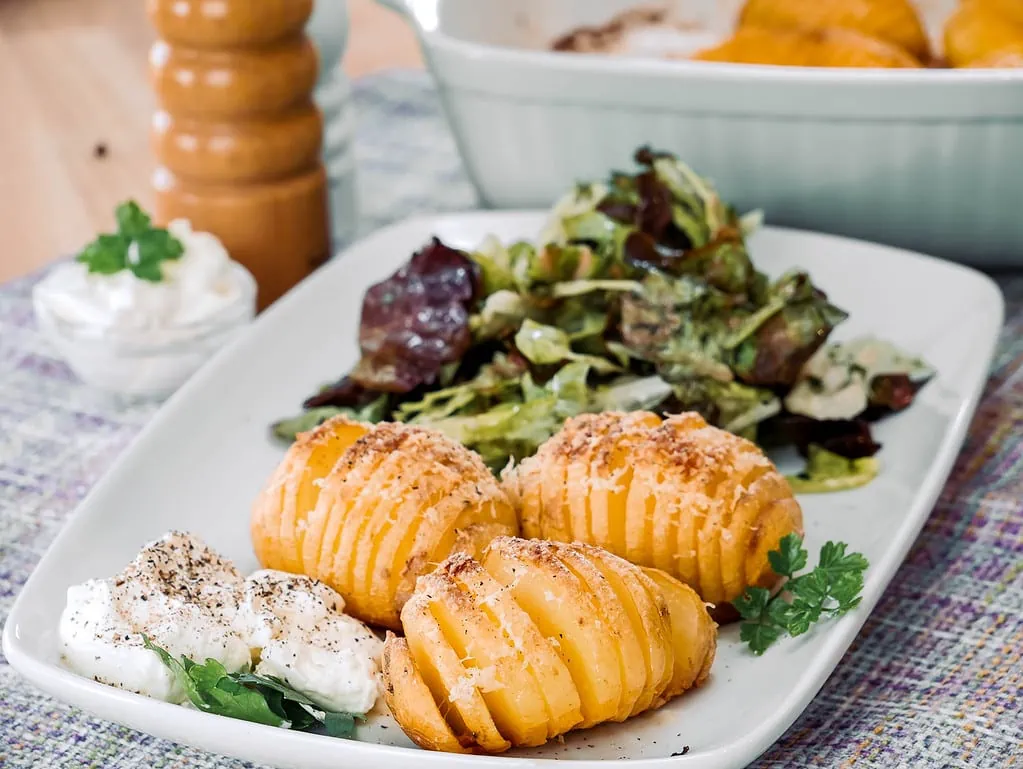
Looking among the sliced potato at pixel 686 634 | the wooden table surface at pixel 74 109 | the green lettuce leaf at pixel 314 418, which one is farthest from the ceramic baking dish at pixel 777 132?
the sliced potato at pixel 686 634

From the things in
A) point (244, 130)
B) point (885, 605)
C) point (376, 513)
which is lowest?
point (885, 605)

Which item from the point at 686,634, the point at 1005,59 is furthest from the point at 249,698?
the point at 1005,59

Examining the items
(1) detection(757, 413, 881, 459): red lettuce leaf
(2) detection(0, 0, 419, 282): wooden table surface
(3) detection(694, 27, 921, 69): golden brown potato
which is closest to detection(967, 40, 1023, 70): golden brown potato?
(3) detection(694, 27, 921, 69): golden brown potato

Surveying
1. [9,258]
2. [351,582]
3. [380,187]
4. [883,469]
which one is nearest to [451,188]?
[380,187]

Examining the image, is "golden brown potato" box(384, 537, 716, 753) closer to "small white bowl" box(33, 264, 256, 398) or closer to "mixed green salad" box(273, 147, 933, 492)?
"mixed green salad" box(273, 147, 933, 492)

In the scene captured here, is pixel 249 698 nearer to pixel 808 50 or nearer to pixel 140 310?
pixel 140 310

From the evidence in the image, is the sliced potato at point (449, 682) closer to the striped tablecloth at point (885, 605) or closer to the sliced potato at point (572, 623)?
the sliced potato at point (572, 623)
